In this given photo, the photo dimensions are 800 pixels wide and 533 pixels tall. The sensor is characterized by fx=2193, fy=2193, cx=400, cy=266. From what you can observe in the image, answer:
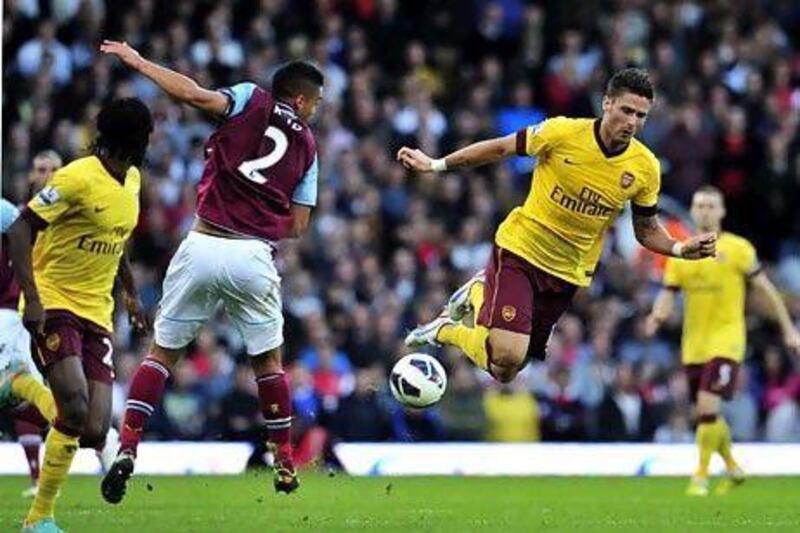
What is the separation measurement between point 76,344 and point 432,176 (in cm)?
1203

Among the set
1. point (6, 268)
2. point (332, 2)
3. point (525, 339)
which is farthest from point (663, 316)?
point (332, 2)

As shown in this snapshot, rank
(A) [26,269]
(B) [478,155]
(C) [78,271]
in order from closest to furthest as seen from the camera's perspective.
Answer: (A) [26,269], (C) [78,271], (B) [478,155]

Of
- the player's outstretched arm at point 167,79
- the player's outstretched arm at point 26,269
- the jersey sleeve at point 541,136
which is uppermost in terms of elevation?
the player's outstretched arm at point 167,79

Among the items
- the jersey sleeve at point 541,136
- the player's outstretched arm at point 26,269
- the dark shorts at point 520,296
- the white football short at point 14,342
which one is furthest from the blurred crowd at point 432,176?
the player's outstretched arm at point 26,269

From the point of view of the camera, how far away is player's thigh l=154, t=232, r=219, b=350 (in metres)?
12.7

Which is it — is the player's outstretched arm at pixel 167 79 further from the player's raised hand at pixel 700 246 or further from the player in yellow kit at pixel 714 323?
the player in yellow kit at pixel 714 323

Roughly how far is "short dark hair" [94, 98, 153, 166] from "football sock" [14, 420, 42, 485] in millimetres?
3762

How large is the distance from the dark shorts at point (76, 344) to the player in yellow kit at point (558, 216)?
88.7 inches

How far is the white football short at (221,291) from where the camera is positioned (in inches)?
501

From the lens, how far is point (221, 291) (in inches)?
505

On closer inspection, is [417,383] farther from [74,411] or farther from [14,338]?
[14,338]

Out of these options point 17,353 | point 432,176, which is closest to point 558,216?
point 17,353

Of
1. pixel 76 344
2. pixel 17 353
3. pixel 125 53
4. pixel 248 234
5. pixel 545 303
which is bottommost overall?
pixel 17 353

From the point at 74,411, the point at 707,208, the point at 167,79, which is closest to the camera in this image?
the point at 167,79
